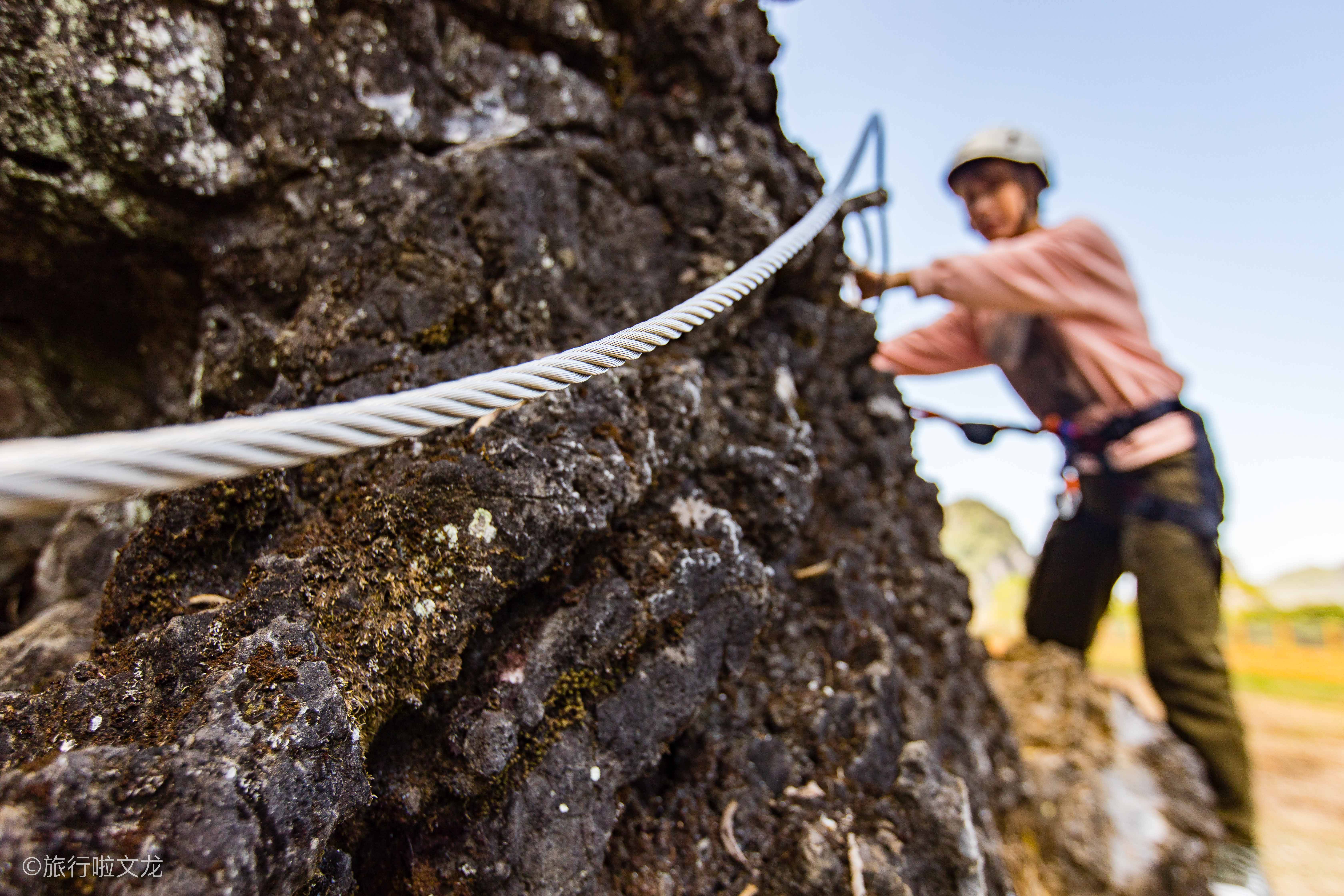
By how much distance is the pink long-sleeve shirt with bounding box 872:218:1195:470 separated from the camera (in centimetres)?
263

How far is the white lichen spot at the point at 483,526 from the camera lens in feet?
4.17

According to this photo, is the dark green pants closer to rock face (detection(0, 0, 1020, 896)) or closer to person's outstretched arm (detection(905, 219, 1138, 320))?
person's outstretched arm (detection(905, 219, 1138, 320))

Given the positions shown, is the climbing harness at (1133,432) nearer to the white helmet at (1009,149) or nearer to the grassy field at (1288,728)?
the grassy field at (1288,728)

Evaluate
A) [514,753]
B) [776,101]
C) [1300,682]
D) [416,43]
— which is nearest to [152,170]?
[416,43]

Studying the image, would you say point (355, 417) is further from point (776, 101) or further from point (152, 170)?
point (776, 101)

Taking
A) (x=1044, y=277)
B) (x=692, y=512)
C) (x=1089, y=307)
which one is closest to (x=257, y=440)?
(x=692, y=512)

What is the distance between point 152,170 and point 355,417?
146cm

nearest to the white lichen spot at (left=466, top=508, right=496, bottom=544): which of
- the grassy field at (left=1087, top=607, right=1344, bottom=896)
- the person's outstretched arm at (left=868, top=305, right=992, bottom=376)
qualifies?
the person's outstretched arm at (left=868, top=305, right=992, bottom=376)

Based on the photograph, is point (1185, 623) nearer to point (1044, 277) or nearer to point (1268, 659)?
point (1044, 277)

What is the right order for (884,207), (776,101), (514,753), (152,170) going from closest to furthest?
(514,753) → (152,170) → (776,101) → (884,207)

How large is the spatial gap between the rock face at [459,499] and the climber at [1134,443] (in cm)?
94

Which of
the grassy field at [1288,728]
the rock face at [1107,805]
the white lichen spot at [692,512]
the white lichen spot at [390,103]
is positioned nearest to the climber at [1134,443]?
the rock face at [1107,805]

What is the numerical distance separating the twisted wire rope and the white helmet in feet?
9.94

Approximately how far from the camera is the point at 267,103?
1.74 m
